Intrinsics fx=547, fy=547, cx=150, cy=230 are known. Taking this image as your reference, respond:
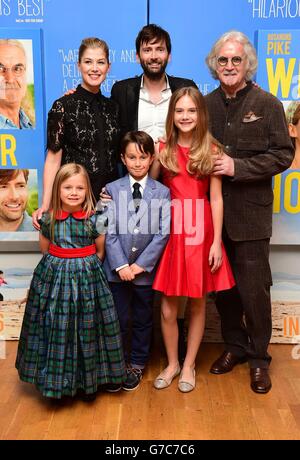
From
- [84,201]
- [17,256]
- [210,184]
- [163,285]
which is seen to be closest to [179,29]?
[210,184]

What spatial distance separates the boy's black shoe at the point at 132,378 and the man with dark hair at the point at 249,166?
1.70 feet

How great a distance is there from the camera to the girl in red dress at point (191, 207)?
2252 millimetres

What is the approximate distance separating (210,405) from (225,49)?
4.90 ft

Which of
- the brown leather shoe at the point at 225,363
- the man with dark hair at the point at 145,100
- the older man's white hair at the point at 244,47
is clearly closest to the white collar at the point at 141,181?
the man with dark hair at the point at 145,100

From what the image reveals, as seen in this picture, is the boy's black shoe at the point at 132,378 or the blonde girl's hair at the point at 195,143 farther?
the boy's black shoe at the point at 132,378

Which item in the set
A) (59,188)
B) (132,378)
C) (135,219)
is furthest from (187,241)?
(132,378)

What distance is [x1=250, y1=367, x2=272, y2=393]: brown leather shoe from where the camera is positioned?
8.03ft

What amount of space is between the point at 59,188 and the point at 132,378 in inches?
36.4

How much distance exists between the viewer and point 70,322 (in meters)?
2.23

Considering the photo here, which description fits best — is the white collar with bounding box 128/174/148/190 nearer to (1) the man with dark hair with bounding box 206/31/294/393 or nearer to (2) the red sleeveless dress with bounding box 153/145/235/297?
(2) the red sleeveless dress with bounding box 153/145/235/297

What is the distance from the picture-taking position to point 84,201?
2.29 metres

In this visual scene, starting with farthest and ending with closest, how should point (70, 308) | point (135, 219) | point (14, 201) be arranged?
point (14, 201) < point (135, 219) < point (70, 308)

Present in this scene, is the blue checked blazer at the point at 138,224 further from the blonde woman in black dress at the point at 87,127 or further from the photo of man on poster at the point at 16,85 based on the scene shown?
the photo of man on poster at the point at 16,85

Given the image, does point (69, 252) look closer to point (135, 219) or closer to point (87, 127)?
point (135, 219)
